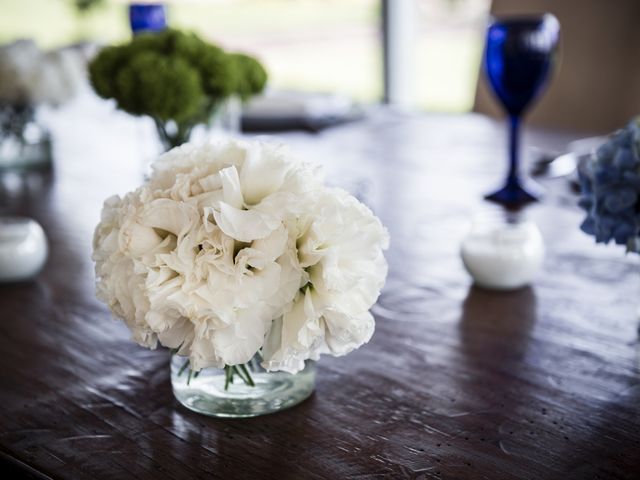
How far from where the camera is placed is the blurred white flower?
166 centimetres

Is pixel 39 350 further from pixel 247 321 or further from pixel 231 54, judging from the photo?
pixel 231 54

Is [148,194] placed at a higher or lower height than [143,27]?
lower

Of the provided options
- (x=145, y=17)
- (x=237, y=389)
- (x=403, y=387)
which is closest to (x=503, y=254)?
(x=403, y=387)

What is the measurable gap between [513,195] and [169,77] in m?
0.58

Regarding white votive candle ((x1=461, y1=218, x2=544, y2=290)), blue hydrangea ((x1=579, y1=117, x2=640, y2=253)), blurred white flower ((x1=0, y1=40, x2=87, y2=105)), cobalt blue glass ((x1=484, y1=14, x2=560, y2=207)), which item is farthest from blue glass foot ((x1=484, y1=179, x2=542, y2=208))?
blurred white flower ((x1=0, y1=40, x2=87, y2=105))

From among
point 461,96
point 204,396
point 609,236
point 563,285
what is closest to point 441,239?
point 563,285

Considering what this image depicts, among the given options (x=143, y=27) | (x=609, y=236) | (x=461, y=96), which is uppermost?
(x=143, y=27)

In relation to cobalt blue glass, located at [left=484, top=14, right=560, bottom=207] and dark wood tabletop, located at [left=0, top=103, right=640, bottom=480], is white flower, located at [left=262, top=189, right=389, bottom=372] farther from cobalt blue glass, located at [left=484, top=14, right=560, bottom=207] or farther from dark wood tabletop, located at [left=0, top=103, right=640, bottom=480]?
cobalt blue glass, located at [left=484, top=14, right=560, bottom=207]

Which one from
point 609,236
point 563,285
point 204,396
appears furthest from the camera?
point 563,285

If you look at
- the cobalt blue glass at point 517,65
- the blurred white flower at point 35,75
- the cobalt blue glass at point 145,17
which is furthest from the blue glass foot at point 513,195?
the blurred white flower at point 35,75

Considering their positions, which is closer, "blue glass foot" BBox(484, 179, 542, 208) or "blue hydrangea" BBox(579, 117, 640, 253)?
"blue hydrangea" BBox(579, 117, 640, 253)

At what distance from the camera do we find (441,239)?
124cm

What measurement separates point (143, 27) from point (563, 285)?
0.96 m

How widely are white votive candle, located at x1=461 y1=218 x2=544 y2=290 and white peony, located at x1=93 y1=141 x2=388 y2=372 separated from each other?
0.36 m
